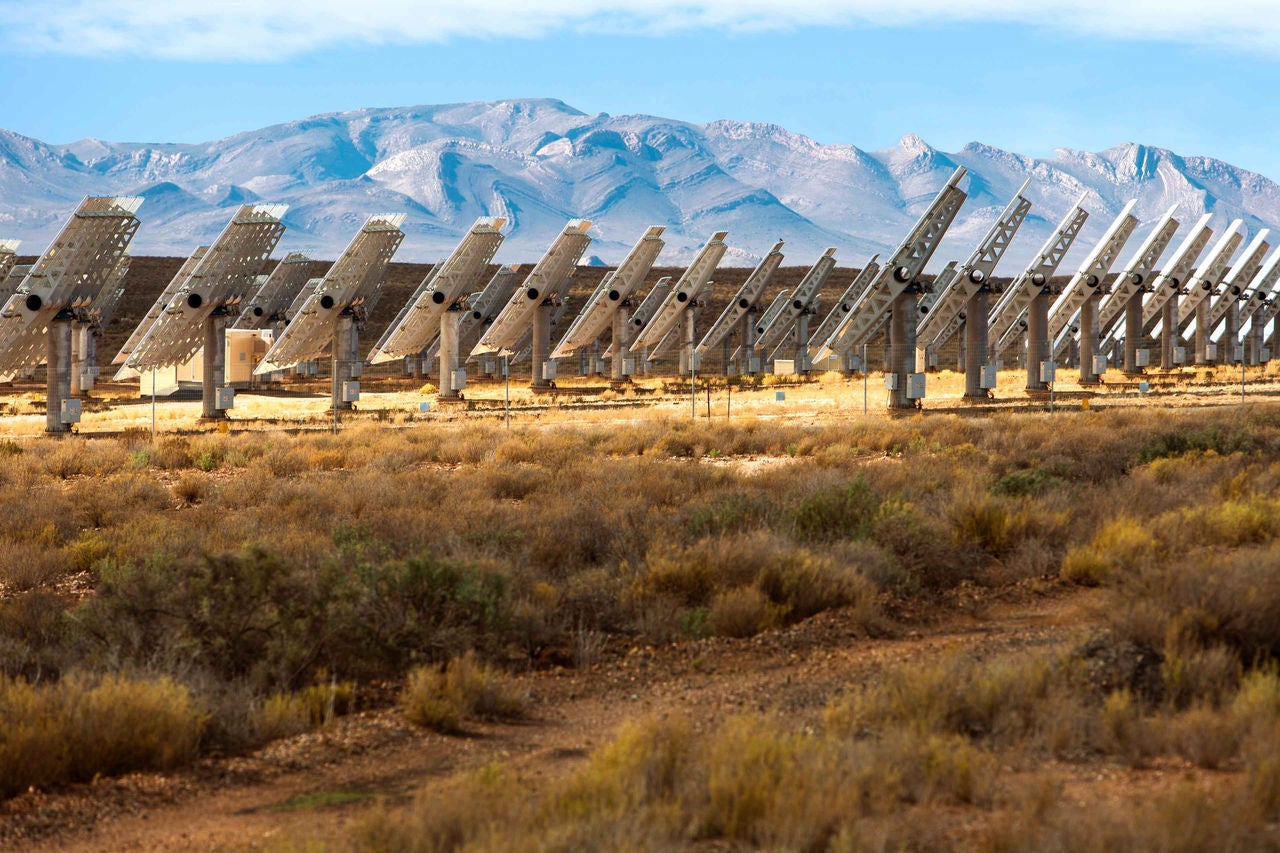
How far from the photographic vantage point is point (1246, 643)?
873cm

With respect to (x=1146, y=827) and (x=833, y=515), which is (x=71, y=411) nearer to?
(x=833, y=515)

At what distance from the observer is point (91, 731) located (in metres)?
7.44

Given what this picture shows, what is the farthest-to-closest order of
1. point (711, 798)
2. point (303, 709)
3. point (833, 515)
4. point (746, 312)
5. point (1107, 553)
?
point (746, 312) < point (833, 515) < point (1107, 553) < point (303, 709) < point (711, 798)

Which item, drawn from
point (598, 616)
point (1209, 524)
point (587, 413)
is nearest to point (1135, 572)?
point (1209, 524)

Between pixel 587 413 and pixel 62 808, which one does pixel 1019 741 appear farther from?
pixel 587 413

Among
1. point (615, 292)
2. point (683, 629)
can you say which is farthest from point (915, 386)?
point (683, 629)

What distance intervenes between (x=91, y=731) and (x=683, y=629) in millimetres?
4730

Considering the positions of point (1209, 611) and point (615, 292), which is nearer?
point (1209, 611)

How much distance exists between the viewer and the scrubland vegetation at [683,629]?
606 centimetres

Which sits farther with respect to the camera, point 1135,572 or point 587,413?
point 587,413

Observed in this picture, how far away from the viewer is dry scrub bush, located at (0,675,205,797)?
722 cm

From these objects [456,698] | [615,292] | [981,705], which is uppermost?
[615,292]

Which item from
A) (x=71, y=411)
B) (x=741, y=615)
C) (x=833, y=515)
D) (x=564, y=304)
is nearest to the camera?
(x=741, y=615)

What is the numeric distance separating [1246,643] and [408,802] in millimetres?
5794
